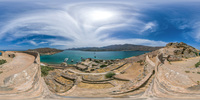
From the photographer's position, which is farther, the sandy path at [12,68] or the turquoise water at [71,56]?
the turquoise water at [71,56]

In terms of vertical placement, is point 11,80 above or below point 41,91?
above

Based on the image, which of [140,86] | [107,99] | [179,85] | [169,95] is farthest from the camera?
[140,86]

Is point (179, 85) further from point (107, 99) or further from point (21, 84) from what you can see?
point (21, 84)

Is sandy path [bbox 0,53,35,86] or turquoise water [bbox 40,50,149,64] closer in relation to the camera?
sandy path [bbox 0,53,35,86]

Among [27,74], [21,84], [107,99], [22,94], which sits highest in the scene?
[27,74]

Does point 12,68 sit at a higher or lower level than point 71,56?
lower

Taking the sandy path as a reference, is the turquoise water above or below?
above

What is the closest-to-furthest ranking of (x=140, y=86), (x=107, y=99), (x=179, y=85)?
(x=107, y=99) < (x=179, y=85) < (x=140, y=86)

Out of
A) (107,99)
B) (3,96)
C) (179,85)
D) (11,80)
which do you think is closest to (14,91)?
(3,96)

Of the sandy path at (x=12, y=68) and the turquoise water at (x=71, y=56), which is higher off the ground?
the turquoise water at (x=71, y=56)

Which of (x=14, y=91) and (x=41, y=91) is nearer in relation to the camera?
(x=14, y=91)

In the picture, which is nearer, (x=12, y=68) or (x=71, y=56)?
(x=12, y=68)
